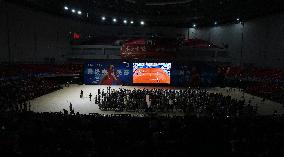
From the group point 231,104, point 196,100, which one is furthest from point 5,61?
point 231,104

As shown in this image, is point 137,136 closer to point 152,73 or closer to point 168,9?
point 152,73

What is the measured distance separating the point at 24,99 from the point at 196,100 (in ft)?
53.0

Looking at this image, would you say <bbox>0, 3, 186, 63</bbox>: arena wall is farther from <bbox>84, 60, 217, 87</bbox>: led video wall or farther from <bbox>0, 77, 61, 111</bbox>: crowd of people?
<bbox>84, 60, 217, 87</bbox>: led video wall

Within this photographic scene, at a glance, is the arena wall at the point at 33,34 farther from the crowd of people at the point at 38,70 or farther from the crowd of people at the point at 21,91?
the crowd of people at the point at 21,91

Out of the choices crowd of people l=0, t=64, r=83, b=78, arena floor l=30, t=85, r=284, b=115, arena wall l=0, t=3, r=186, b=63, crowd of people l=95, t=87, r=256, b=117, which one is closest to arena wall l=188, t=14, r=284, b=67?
arena floor l=30, t=85, r=284, b=115

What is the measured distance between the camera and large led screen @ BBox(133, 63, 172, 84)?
121 ft

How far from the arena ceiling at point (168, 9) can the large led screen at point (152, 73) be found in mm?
9498

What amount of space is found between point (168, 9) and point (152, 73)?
1261cm

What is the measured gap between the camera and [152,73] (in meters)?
36.8

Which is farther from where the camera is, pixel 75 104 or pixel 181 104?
pixel 75 104

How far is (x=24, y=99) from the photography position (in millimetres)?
25562

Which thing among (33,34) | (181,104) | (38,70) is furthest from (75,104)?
(33,34)

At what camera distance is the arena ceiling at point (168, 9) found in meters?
33.6

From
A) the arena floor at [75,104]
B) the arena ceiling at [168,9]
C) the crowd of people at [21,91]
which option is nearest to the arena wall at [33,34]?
the arena ceiling at [168,9]
